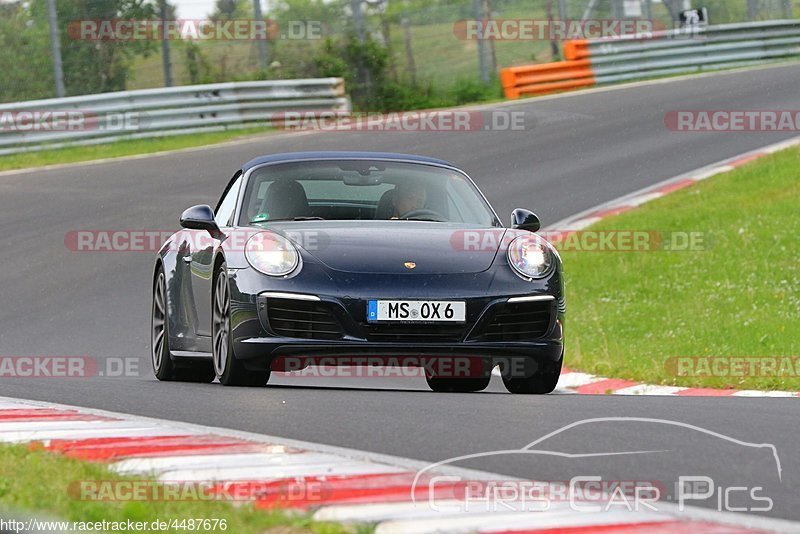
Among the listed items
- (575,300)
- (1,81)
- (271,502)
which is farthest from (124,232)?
(271,502)

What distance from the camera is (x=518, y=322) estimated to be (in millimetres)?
7785

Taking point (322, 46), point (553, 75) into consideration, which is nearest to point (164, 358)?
point (322, 46)

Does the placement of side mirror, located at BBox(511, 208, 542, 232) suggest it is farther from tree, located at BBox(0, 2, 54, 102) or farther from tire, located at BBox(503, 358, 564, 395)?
tree, located at BBox(0, 2, 54, 102)

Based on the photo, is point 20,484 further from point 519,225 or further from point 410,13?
point 410,13

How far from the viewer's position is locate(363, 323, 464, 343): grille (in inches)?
297

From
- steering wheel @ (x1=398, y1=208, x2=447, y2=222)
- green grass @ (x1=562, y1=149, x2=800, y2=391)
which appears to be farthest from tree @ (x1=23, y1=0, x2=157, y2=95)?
steering wheel @ (x1=398, y1=208, x2=447, y2=222)

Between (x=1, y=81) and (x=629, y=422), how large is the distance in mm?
18472

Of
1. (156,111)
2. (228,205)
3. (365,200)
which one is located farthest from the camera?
(156,111)

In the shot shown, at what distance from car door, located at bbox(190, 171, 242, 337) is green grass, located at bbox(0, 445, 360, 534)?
3.52m

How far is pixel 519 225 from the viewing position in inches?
335

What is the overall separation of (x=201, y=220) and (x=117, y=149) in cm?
1380

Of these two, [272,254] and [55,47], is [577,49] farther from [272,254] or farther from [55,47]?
[272,254]

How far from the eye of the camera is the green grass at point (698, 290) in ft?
33.8

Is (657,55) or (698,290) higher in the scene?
(657,55)
